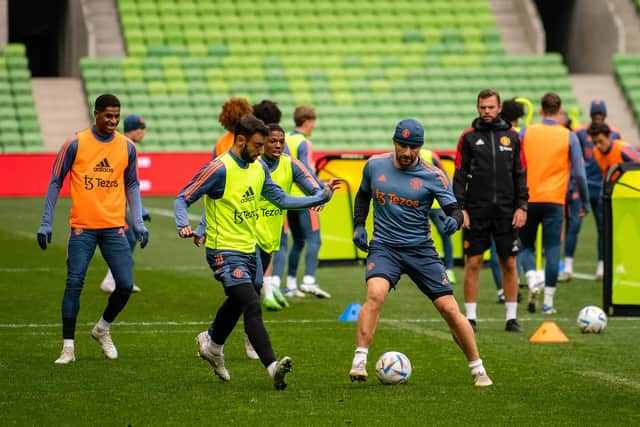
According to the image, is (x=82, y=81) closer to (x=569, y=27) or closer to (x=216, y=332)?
(x=569, y=27)

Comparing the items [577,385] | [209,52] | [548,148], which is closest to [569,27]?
[209,52]

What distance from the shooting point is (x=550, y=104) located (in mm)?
13000

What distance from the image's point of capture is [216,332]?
9250mm

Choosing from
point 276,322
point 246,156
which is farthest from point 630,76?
point 246,156

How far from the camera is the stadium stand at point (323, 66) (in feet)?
109

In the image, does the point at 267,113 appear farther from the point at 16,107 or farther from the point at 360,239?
the point at 16,107

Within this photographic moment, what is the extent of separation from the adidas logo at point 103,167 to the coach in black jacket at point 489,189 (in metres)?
3.10

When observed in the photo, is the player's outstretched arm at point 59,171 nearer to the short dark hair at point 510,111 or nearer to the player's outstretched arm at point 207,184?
the player's outstretched arm at point 207,184

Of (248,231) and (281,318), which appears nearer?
(248,231)

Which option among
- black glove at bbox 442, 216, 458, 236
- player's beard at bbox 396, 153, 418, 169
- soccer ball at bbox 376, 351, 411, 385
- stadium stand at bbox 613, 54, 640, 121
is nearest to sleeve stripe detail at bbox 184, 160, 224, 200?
player's beard at bbox 396, 153, 418, 169

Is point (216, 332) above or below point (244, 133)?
below

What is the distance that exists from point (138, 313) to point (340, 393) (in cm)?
491

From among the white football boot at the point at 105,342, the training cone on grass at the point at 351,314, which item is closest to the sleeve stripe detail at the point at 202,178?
the white football boot at the point at 105,342

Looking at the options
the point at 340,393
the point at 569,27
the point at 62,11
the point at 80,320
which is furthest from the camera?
the point at 569,27
